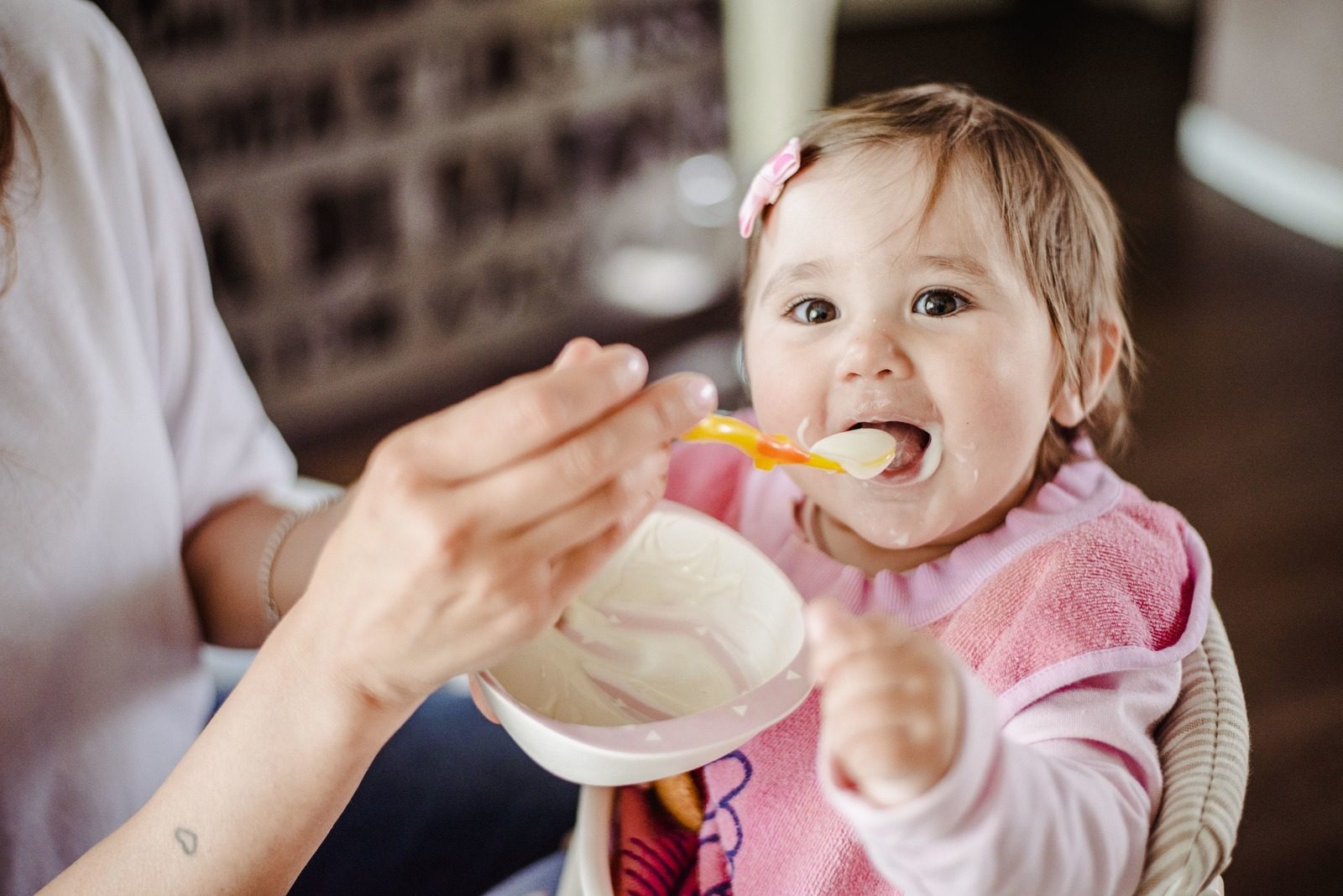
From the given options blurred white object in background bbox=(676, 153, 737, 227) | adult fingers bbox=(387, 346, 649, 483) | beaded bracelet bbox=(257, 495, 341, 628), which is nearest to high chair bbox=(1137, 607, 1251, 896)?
adult fingers bbox=(387, 346, 649, 483)

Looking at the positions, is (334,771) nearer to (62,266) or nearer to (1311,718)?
(62,266)

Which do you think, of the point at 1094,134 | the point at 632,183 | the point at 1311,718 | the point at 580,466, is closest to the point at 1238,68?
the point at 1094,134

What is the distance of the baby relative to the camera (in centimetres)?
82

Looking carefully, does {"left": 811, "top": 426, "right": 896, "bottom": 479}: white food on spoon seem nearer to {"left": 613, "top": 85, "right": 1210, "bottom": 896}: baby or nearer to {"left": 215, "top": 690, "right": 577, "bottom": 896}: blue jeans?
{"left": 613, "top": 85, "right": 1210, "bottom": 896}: baby

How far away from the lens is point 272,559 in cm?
99

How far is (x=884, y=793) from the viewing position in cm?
60

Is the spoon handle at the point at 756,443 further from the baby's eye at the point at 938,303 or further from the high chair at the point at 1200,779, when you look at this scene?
the high chair at the point at 1200,779

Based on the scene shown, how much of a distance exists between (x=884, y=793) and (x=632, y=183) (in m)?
2.52

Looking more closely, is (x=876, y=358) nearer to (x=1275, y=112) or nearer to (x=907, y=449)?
(x=907, y=449)

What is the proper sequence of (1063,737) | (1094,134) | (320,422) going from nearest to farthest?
(1063,737) < (320,422) < (1094,134)

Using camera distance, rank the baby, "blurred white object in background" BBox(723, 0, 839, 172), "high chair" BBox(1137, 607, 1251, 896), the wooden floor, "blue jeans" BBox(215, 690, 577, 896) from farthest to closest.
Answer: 1. "blurred white object in background" BBox(723, 0, 839, 172)
2. the wooden floor
3. "blue jeans" BBox(215, 690, 577, 896)
4. the baby
5. "high chair" BBox(1137, 607, 1251, 896)

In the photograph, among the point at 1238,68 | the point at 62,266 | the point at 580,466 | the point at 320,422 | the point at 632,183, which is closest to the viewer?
the point at 580,466

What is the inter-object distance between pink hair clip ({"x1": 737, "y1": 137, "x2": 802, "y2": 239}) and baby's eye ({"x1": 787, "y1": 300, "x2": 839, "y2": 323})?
0.10m

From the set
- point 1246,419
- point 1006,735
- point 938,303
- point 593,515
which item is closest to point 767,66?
point 1246,419
